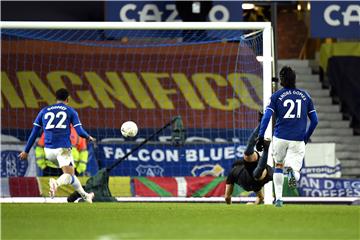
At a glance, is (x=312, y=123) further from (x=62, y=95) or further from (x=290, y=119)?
(x=62, y=95)

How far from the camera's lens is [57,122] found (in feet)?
53.6

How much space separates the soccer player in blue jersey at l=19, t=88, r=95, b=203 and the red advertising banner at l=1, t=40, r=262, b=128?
23.5 ft

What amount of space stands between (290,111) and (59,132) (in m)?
3.50

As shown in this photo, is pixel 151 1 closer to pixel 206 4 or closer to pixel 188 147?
pixel 206 4

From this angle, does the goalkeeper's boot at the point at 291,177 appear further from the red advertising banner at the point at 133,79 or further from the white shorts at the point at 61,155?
the red advertising banner at the point at 133,79

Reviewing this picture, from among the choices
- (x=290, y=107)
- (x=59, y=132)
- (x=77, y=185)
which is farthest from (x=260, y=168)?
(x=59, y=132)

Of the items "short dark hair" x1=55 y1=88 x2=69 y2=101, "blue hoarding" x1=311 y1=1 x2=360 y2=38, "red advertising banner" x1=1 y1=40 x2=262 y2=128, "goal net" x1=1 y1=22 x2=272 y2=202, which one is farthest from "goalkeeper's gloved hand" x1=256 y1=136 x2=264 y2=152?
"red advertising banner" x1=1 y1=40 x2=262 y2=128

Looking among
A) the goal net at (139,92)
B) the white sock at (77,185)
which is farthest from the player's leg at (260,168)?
the goal net at (139,92)

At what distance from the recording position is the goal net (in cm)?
2305

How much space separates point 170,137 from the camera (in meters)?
23.9

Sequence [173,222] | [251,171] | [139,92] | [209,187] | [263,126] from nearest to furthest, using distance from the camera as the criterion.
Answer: [173,222] → [263,126] → [251,171] → [209,187] → [139,92]

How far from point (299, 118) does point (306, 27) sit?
1506 centimetres

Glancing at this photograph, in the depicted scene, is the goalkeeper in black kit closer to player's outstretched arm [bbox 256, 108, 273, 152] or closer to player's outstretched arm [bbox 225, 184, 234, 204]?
player's outstretched arm [bbox 225, 184, 234, 204]

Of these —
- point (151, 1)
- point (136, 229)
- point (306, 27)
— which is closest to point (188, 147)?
point (151, 1)
